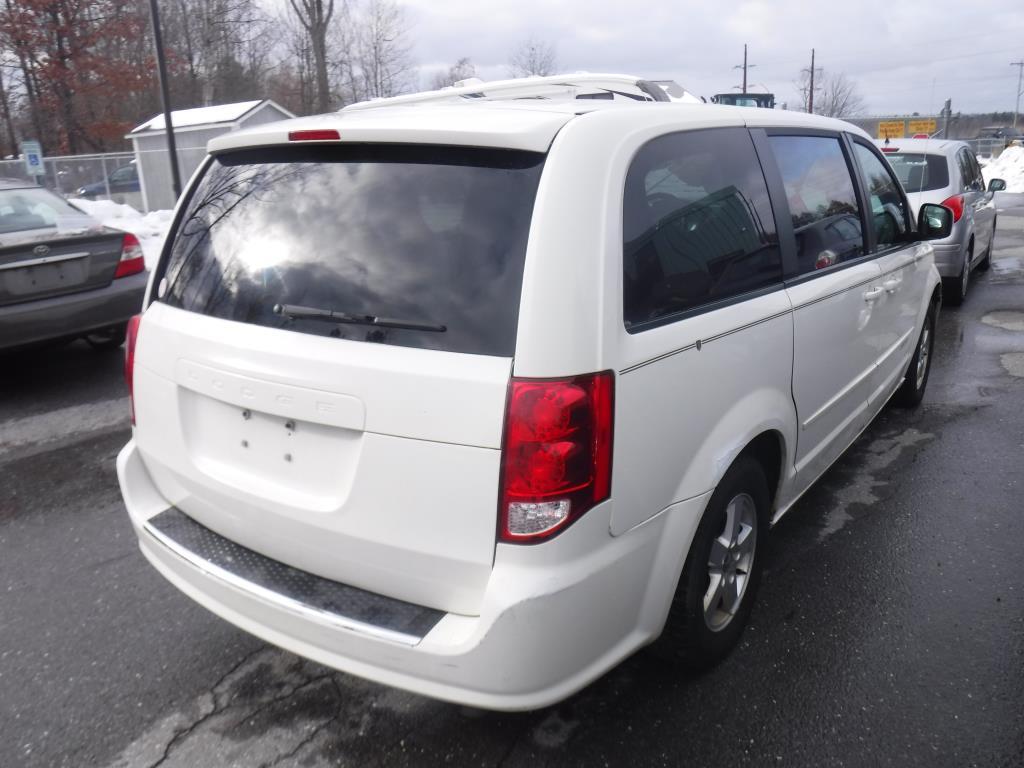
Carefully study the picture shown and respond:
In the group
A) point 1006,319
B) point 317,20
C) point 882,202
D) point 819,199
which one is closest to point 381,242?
point 819,199

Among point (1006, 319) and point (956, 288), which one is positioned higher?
point (956, 288)

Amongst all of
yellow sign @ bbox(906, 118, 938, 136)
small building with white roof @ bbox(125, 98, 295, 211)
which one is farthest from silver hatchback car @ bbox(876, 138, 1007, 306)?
yellow sign @ bbox(906, 118, 938, 136)

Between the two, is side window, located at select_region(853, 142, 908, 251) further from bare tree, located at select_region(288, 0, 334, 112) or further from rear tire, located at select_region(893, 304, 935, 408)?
bare tree, located at select_region(288, 0, 334, 112)

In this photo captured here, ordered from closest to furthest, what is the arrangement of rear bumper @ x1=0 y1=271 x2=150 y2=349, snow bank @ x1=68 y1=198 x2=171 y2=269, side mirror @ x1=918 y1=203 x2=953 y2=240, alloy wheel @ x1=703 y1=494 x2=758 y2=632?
1. alloy wheel @ x1=703 y1=494 x2=758 y2=632
2. side mirror @ x1=918 y1=203 x2=953 y2=240
3. rear bumper @ x1=0 y1=271 x2=150 y2=349
4. snow bank @ x1=68 y1=198 x2=171 y2=269

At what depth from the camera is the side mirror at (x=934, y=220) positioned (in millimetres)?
4402

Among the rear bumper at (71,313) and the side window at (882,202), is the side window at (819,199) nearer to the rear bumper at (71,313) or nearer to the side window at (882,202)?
the side window at (882,202)

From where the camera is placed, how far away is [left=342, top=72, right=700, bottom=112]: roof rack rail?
10.9ft

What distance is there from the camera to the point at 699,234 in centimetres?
245

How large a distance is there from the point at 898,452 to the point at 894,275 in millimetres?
1204

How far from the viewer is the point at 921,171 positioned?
871 centimetres

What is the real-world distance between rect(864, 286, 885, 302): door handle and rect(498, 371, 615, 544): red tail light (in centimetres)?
219

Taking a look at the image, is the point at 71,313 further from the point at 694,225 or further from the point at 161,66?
the point at 161,66

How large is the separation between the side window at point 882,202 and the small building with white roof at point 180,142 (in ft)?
60.2

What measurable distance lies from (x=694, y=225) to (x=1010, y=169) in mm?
37143
